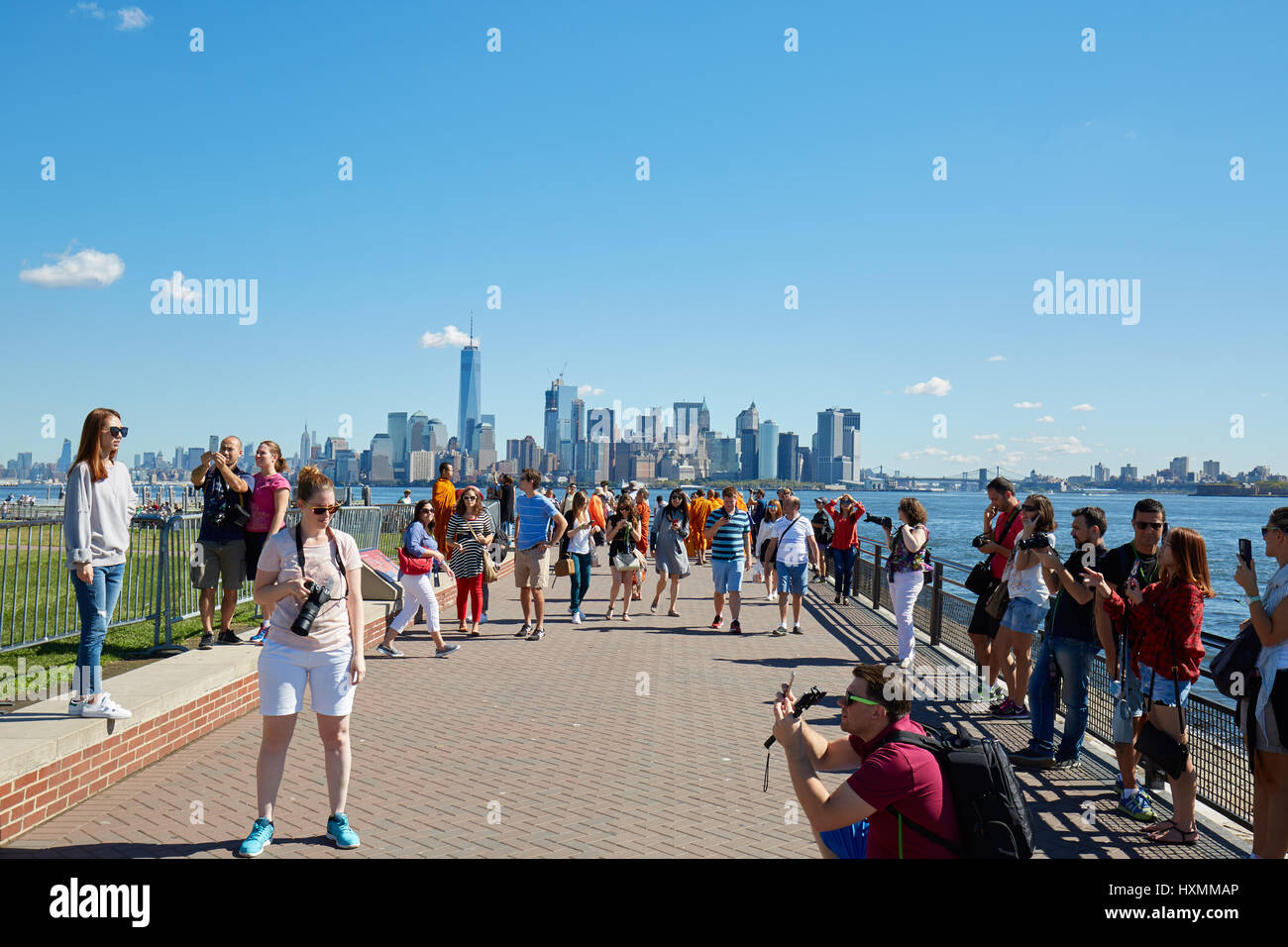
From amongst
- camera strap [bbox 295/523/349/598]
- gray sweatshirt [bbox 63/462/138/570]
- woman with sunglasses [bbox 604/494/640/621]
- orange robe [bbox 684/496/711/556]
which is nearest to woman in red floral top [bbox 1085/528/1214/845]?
camera strap [bbox 295/523/349/598]

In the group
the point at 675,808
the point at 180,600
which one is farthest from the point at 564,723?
the point at 180,600

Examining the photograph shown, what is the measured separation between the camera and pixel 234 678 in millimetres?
7121

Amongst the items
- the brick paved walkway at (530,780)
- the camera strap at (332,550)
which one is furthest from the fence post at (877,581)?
the camera strap at (332,550)

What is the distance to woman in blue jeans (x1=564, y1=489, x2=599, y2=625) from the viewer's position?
1266 centimetres

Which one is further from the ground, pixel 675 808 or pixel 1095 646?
pixel 1095 646

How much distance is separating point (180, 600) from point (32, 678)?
218 centimetres

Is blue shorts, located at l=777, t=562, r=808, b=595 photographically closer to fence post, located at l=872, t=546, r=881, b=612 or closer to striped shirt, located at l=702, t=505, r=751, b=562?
striped shirt, located at l=702, t=505, r=751, b=562

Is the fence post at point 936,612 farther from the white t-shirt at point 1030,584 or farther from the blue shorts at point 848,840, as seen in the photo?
the blue shorts at point 848,840

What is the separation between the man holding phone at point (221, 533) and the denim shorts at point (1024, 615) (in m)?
6.62

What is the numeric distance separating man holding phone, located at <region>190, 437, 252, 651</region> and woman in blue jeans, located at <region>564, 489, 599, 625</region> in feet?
16.9

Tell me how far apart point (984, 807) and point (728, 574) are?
30.8ft
